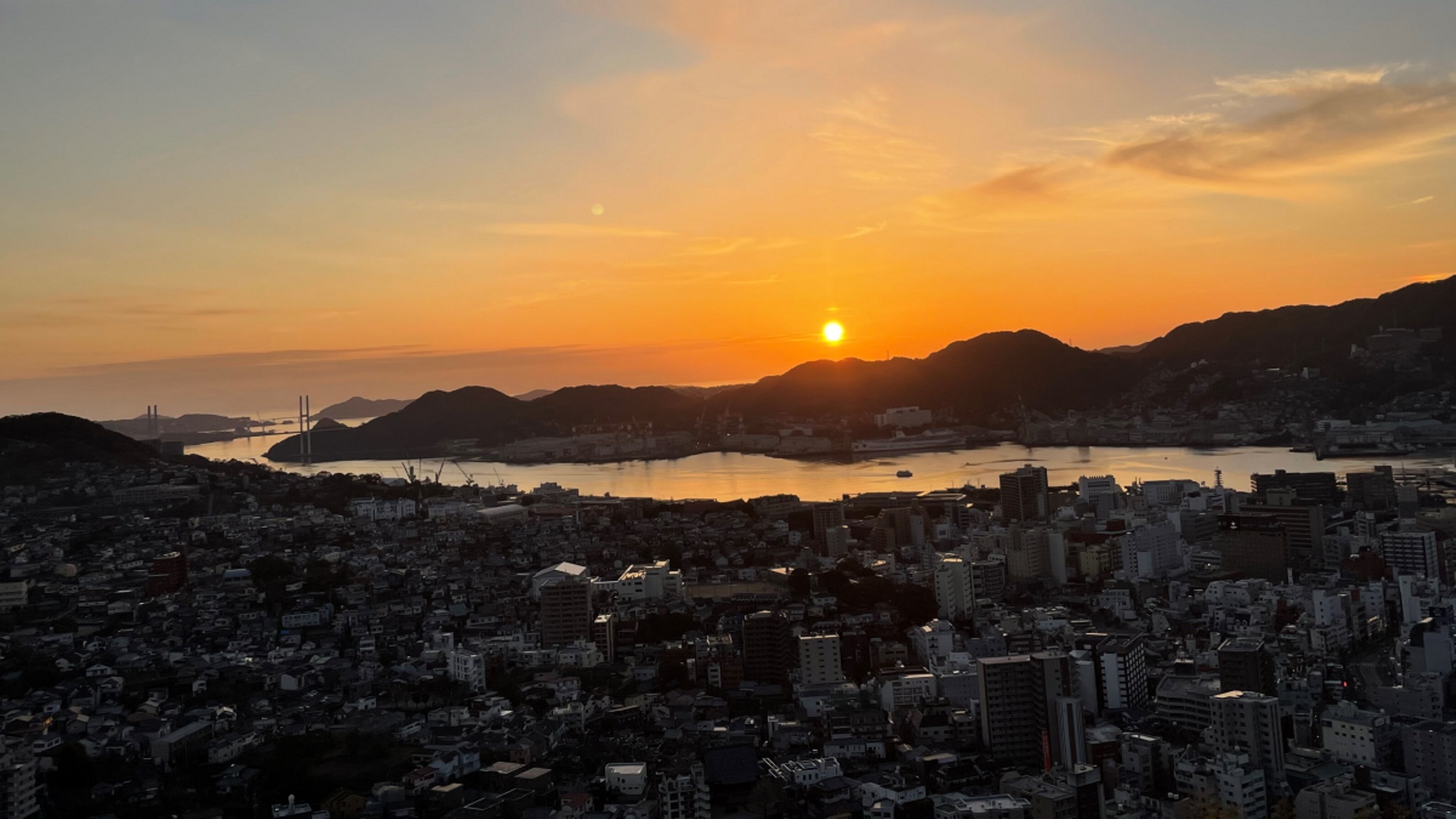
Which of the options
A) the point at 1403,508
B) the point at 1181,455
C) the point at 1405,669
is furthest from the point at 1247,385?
the point at 1405,669

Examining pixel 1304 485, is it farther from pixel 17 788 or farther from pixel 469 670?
pixel 17 788

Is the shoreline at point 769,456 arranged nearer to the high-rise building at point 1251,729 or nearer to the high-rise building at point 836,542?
the high-rise building at point 836,542

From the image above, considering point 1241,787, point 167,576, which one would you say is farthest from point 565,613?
point 1241,787

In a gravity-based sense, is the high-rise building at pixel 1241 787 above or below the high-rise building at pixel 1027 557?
below

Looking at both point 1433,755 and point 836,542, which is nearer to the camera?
point 1433,755

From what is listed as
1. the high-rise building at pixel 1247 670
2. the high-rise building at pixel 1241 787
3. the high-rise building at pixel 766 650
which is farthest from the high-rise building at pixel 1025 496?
the high-rise building at pixel 1241 787

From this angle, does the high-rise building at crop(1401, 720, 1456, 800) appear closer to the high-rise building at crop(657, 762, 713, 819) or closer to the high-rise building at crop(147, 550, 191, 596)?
the high-rise building at crop(657, 762, 713, 819)
